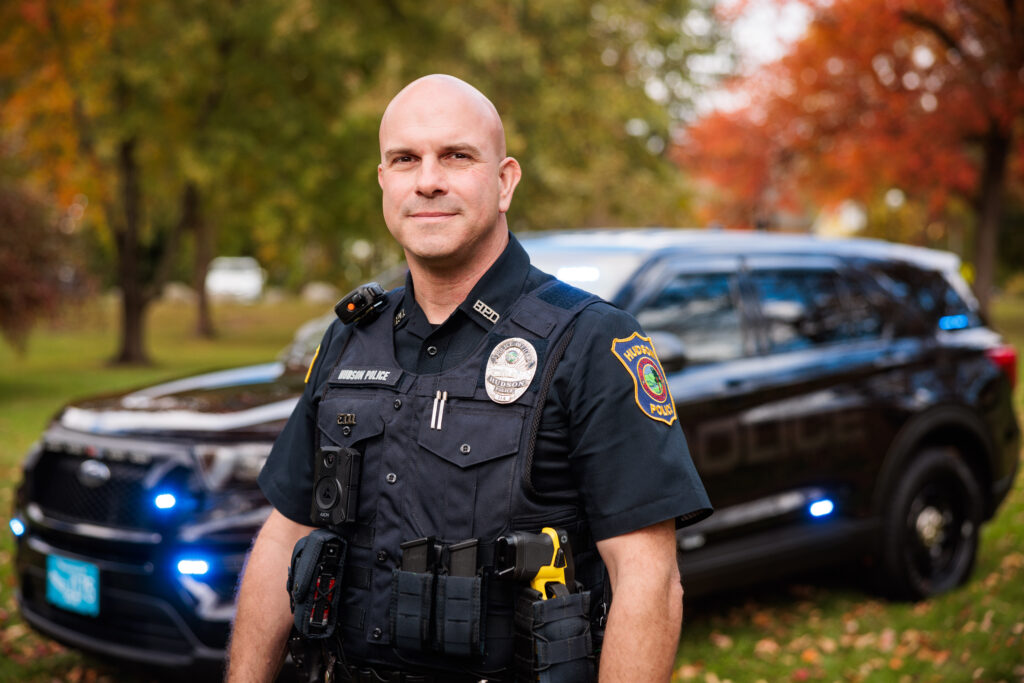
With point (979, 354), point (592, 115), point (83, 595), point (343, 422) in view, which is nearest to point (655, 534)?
point (343, 422)

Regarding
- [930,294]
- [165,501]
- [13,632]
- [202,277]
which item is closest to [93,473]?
[165,501]

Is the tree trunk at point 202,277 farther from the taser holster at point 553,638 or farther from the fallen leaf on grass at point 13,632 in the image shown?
the taser holster at point 553,638

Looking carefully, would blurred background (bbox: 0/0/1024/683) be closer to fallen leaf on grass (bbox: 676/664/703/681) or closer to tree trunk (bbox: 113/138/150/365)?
tree trunk (bbox: 113/138/150/365)

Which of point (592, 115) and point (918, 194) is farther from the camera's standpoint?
point (918, 194)

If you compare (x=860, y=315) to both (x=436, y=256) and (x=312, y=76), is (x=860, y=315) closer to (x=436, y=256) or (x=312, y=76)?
(x=436, y=256)

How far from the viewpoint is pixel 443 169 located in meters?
2.06

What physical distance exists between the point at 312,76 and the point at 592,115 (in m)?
5.56

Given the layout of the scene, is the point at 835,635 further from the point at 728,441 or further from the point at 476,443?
the point at 476,443

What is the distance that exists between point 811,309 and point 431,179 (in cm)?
326

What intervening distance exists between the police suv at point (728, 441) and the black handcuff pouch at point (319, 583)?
4.88ft

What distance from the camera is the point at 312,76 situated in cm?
1936

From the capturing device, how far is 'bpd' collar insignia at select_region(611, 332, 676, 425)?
6.41 ft

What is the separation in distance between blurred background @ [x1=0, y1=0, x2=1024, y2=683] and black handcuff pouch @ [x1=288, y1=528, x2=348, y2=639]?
10776 mm

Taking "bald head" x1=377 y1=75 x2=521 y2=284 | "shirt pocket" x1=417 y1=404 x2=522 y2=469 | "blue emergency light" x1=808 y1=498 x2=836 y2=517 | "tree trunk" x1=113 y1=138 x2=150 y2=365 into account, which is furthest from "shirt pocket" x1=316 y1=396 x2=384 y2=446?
"tree trunk" x1=113 y1=138 x2=150 y2=365
